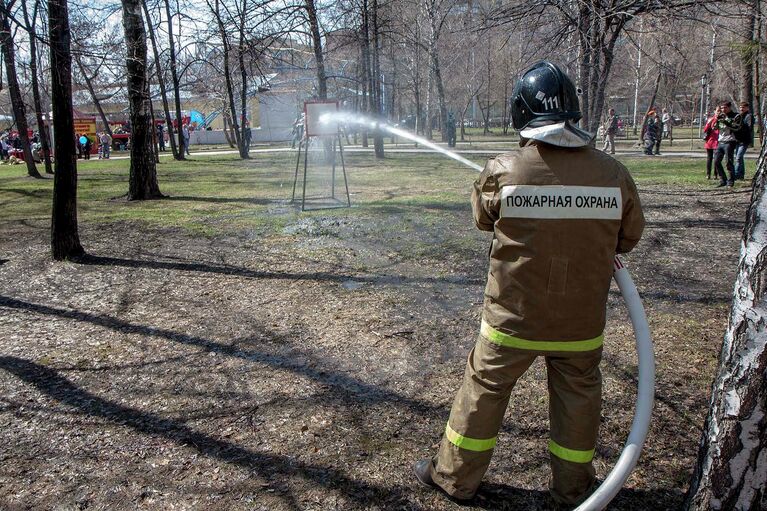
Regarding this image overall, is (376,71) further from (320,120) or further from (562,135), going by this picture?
(562,135)

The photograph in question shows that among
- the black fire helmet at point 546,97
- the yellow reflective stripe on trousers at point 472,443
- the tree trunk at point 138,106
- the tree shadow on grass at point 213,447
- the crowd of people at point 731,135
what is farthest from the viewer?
the crowd of people at point 731,135

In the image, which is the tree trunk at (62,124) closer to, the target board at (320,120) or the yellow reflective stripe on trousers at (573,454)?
the target board at (320,120)

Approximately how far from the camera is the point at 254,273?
638 centimetres

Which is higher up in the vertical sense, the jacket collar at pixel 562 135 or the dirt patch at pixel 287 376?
the jacket collar at pixel 562 135

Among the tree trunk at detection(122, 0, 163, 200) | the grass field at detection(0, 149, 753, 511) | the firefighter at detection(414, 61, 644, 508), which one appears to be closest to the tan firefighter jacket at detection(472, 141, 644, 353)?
the firefighter at detection(414, 61, 644, 508)

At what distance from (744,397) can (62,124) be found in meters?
6.90

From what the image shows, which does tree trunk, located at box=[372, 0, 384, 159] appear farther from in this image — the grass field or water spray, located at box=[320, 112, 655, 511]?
water spray, located at box=[320, 112, 655, 511]

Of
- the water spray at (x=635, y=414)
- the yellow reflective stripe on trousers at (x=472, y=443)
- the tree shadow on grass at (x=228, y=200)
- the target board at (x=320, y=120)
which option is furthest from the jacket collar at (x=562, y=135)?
the tree shadow on grass at (x=228, y=200)

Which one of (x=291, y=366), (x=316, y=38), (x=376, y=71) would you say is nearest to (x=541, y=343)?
(x=291, y=366)

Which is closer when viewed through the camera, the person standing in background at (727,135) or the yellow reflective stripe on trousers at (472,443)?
the yellow reflective stripe on trousers at (472,443)

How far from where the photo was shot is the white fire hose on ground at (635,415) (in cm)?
228

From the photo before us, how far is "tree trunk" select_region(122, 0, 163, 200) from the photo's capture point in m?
10.3

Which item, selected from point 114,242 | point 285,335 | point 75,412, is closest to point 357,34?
point 114,242

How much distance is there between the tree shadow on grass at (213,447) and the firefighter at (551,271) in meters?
0.46
